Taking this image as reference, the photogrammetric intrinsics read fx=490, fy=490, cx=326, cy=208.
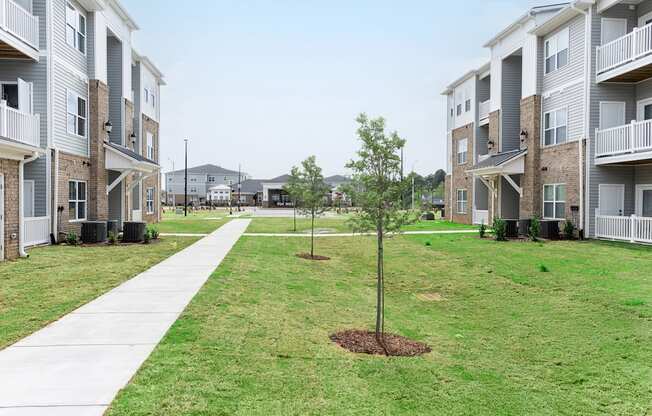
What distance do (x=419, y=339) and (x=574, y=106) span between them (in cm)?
1839

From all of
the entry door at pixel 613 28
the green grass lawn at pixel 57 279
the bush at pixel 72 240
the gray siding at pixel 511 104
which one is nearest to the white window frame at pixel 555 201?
the gray siding at pixel 511 104

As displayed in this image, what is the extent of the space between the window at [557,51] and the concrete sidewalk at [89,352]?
20450 mm

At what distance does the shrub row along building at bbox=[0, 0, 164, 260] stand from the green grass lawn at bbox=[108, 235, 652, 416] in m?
7.59

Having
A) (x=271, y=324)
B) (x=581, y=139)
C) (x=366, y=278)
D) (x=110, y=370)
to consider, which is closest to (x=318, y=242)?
(x=366, y=278)

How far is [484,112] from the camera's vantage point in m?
32.4

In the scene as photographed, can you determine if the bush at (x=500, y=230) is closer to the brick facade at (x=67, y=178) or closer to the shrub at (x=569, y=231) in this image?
the shrub at (x=569, y=231)

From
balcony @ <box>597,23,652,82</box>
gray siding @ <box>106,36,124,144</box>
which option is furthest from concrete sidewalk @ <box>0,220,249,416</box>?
balcony @ <box>597,23,652,82</box>

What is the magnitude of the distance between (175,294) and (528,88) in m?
22.2

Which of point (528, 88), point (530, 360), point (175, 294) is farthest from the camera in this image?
point (528, 88)

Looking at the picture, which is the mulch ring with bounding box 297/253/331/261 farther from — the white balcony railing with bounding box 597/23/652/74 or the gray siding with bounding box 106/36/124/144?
the white balcony railing with bounding box 597/23/652/74

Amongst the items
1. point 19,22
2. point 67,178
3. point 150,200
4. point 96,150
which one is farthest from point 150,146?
point 19,22

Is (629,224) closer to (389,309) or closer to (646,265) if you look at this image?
(646,265)

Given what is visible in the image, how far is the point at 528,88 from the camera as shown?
25250 mm

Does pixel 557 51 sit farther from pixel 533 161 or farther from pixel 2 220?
pixel 2 220
